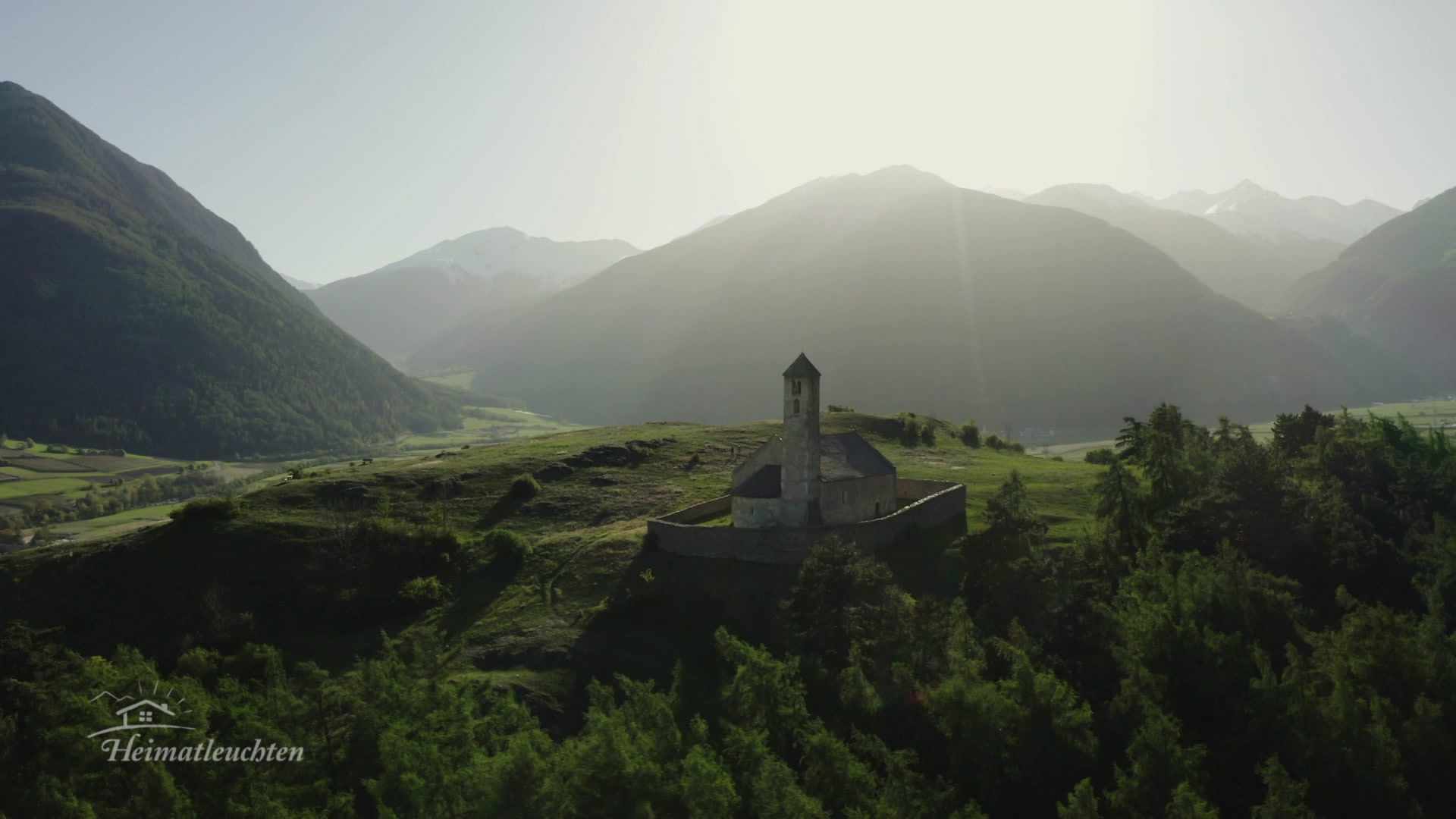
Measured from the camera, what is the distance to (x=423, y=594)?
54938 mm

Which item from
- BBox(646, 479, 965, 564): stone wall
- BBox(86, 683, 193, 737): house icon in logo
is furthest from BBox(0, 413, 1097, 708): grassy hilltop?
BBox(86, 683, 193, 737): house icon in logo

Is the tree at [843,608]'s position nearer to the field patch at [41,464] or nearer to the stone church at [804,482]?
the stone church at [804,482]

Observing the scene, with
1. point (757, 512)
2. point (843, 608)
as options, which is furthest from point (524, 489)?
point (843, 608)

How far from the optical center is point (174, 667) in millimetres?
46844

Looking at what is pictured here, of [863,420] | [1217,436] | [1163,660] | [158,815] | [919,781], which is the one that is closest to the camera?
[158,815]

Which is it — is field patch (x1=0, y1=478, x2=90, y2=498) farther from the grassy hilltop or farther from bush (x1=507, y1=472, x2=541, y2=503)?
bush (x1=507, y1=472, x2=541, y2=503)

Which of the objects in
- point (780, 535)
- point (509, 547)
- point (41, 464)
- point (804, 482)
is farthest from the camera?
point (41, 464)

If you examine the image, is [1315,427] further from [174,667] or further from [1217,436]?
[174,667]

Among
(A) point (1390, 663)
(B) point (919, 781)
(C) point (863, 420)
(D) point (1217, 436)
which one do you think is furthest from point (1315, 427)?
(B) point (919, 781)

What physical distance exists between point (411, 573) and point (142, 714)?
21.7 meters

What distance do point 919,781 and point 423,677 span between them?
2290 cm

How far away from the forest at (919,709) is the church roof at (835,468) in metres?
9.28

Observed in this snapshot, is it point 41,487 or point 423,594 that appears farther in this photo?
point 41,487

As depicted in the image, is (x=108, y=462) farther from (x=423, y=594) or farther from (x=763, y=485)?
(x=763, y=485)
